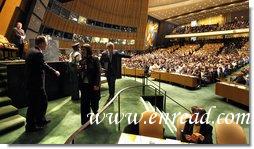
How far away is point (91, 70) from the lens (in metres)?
3.48

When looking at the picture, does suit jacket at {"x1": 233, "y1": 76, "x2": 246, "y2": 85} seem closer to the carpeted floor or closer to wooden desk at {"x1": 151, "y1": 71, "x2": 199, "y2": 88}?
the carpeted floor

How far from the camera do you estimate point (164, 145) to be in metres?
2.21

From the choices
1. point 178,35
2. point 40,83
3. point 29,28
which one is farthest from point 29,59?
point 178,35

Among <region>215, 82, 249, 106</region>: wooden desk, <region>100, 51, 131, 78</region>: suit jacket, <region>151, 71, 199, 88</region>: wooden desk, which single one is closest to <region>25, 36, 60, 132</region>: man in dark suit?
<region>100, 51, 131, 78</region>: suit jacket

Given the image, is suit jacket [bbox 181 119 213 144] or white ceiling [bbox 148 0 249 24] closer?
suit jacket [bbox 181 119 213 144]

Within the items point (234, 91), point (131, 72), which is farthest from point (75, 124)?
point (131, 72)

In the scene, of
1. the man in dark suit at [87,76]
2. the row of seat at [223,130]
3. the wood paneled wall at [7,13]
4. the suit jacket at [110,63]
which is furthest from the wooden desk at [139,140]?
the wood paneled wall at [7,13]

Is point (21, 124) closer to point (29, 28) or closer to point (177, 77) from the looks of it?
point (29, 28)

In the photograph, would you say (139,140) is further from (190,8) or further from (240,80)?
(190,8)

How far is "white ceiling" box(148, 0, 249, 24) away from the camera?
22.6m

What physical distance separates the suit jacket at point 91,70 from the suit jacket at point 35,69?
1.66 feet

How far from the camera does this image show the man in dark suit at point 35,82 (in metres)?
3.26

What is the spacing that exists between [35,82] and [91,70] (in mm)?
775

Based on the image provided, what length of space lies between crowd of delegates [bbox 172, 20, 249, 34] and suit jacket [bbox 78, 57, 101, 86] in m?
19.6
